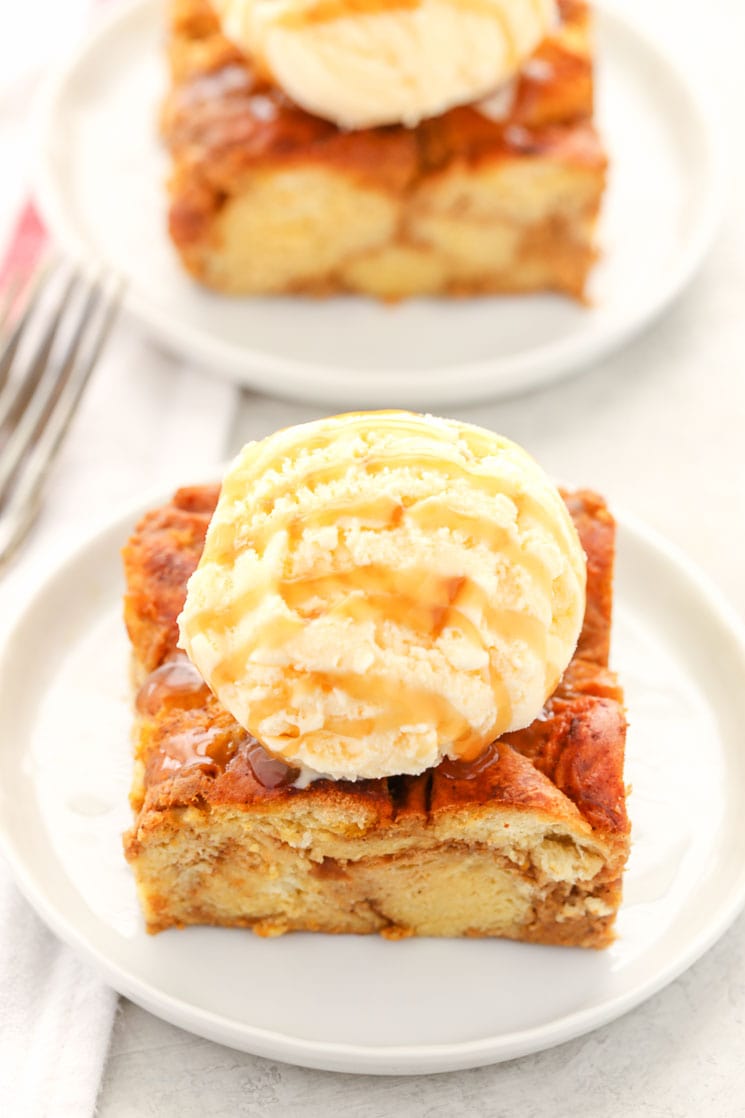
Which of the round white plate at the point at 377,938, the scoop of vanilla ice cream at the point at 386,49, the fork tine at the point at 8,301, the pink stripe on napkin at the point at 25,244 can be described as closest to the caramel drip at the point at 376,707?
the round white plate at the point at 377,938

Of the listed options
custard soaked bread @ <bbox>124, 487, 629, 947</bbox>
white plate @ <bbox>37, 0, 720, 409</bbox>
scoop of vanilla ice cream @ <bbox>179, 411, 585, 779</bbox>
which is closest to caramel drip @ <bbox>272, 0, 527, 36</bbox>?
Result: white plate @ <bbox>37, 0, 720, 409</bbox>

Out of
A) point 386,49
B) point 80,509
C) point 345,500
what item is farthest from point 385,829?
point 386,49

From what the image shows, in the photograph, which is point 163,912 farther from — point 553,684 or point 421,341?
point 421,341

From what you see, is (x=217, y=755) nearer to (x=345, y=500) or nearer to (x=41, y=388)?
(x=345, y=500)

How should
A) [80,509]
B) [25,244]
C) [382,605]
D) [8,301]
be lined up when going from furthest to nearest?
[25,244] < [8,301] < [80,509] < [382,605]

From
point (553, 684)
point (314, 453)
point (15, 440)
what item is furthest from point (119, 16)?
point (553, 684)

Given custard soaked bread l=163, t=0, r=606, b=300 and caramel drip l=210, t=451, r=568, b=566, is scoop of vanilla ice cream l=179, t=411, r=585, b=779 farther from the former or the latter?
custard soaked bread l=163, t=0, r=606, b=300
